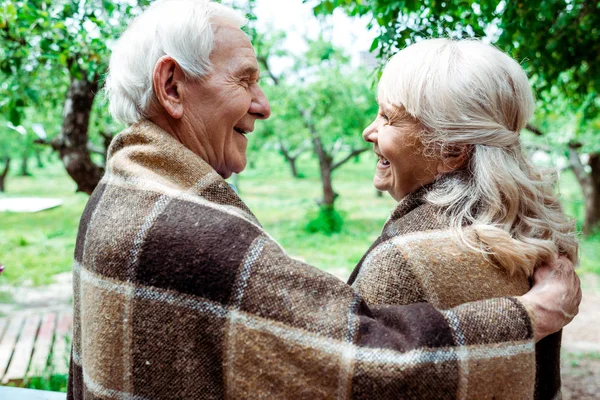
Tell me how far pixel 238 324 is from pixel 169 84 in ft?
2.25

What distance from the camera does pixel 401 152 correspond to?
5.41 ft

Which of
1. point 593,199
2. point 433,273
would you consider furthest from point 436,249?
point 593,199

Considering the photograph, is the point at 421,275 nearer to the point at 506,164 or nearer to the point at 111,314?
the point at 506,164

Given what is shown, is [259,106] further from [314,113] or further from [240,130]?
[314,113]

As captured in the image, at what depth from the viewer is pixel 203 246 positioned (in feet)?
3.98

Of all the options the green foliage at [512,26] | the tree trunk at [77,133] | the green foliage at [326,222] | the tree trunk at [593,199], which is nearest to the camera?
the green foliage at [512,26]

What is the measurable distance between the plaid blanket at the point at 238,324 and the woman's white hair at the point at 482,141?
0.27 metres

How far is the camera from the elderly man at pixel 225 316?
1.16 m

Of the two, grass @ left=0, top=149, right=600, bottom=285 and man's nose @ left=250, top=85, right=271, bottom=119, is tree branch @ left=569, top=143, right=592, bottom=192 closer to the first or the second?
grass @ left=0, top=149, right=600, bottom=285

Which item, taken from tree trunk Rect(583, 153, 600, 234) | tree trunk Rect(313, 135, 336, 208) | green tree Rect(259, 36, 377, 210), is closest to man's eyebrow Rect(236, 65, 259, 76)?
green tree Rect(259, 36, 377, 210)

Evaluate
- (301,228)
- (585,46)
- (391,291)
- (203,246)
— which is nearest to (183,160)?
(203,246)

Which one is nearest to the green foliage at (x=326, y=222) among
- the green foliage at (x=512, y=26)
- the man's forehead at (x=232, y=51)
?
the green foliage at (x=512, y=26)

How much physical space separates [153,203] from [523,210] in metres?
0.97

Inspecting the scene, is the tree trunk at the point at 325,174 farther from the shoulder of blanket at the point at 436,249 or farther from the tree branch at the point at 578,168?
the shoulder of blanket at the point at 436,249
